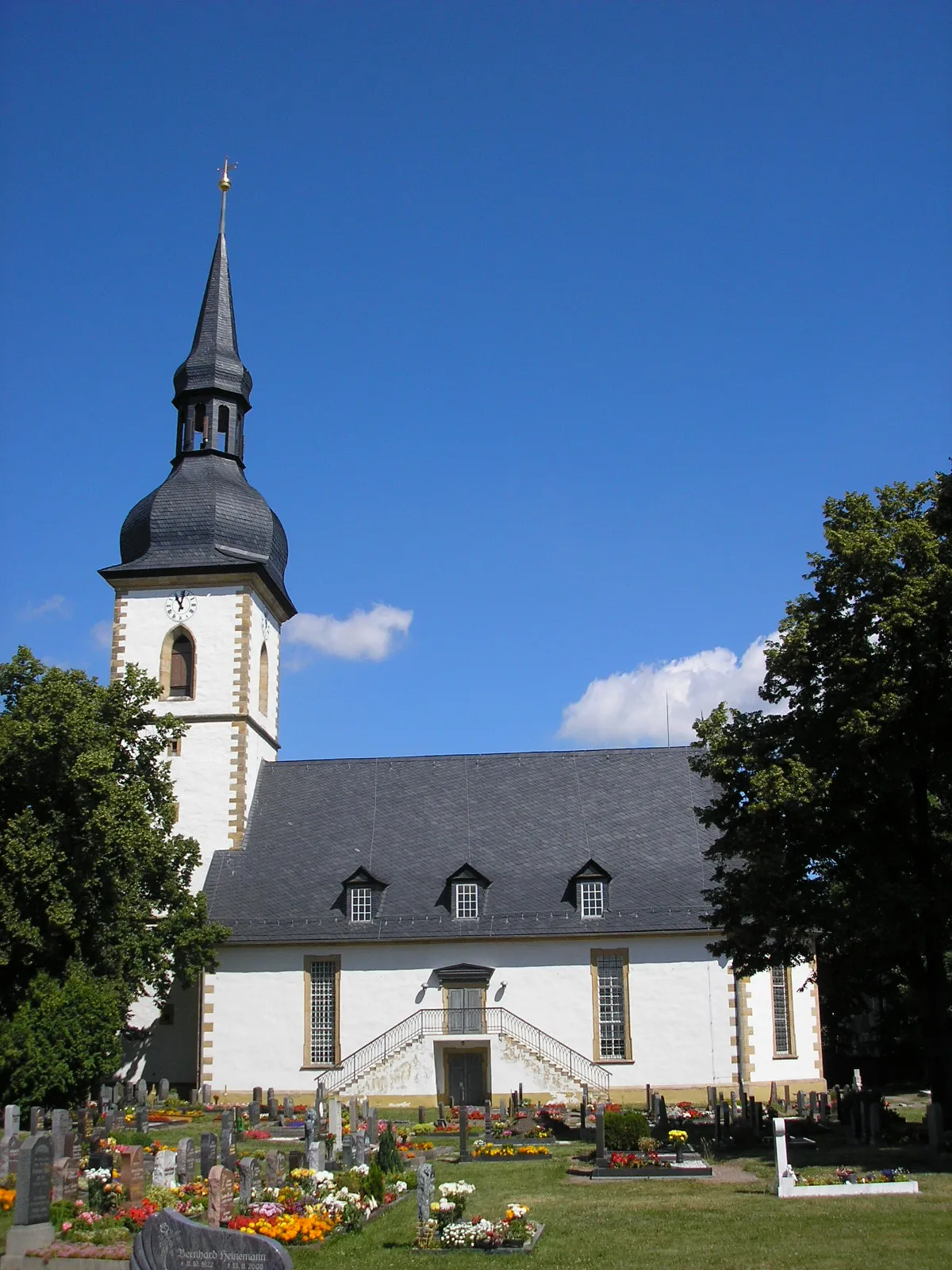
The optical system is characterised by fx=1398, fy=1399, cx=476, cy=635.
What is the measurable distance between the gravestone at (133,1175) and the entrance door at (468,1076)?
18.4 m

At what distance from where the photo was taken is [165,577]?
42281mm

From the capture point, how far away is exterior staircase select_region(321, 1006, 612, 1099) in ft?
119

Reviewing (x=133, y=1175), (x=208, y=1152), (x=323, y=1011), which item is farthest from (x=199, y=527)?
(x=133, y=1175)

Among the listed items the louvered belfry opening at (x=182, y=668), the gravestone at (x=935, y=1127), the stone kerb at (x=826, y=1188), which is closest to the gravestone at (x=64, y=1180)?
the stone kerb at (x=826, y=1188)

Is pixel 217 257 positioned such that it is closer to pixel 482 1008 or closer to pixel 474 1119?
pixel 482 1008

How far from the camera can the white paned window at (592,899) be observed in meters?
38.0

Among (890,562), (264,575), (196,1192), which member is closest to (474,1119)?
(196,1192)

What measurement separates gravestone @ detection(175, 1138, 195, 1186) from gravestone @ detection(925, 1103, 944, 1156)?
1176cm

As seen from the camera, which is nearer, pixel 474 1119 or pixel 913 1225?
pixel 913 1225

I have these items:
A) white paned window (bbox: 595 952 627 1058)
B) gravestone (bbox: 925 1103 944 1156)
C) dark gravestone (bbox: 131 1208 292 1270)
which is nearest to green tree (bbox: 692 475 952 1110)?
gravestone (bbox: 925 1103 944 1156)

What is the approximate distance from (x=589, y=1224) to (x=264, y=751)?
27.5 metres

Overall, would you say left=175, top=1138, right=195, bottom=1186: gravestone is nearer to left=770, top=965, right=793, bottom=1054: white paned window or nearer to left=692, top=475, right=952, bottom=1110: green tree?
left=692, top=475, right=952, bottom=1110: green tree

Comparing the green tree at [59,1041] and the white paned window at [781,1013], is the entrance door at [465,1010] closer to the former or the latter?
the white paned window at [781,1013]

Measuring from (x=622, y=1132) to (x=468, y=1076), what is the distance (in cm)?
1281
